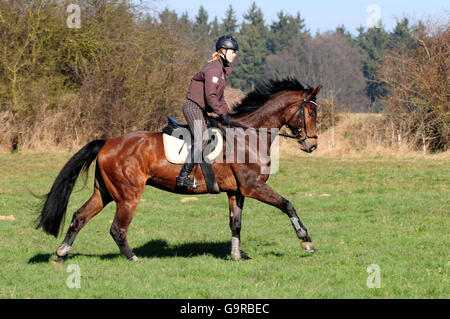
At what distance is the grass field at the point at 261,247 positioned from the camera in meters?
7.02

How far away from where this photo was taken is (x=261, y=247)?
9914 millimetres

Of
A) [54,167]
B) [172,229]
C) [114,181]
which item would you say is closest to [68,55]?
[54,167]

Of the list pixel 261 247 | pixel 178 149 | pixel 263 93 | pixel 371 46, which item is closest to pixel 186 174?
pixel 178 149

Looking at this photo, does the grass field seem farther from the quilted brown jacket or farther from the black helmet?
the black helmet

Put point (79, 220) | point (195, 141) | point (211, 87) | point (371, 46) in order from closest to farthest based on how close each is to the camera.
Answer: point (211, 87)
point (195, 141)
point (79, 220)
point (371, 46)

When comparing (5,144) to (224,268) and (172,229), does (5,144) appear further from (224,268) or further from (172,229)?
(224,268)

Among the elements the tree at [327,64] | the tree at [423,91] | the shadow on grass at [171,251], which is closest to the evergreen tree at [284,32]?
the tree at [327,64]

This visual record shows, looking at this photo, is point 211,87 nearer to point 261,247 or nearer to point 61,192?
point 61,192

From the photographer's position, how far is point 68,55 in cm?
2873

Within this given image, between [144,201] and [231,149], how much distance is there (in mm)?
7863

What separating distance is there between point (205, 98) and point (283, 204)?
183 cm

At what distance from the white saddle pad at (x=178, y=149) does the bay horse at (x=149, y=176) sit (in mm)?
84

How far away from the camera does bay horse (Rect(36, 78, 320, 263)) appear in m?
8.64

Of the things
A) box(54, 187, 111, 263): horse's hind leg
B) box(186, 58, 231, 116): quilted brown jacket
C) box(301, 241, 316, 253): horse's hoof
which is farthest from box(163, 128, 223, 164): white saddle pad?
box(301, 241, 316, 253): horse's hoof
